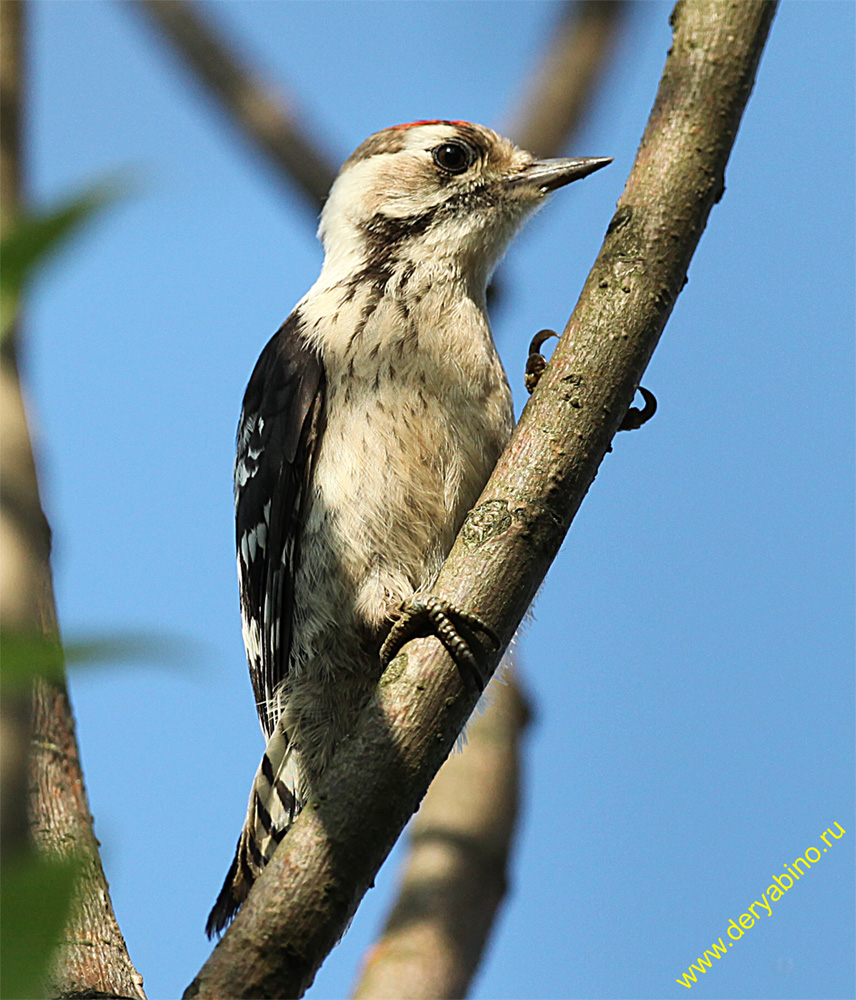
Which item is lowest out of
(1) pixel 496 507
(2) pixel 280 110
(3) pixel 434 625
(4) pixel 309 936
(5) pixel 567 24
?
(4) pixel 309 936

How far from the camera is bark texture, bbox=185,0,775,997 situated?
2.09m

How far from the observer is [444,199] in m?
4.04

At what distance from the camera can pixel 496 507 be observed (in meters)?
2.57

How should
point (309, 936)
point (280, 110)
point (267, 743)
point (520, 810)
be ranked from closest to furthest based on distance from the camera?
point (309, 936)
point (267, 743)
point (520, 810)
point (280, 110)

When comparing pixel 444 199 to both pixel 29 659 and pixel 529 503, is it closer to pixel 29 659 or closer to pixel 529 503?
pixel 529 503

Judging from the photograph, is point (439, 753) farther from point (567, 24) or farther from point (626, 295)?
point (567, 24)

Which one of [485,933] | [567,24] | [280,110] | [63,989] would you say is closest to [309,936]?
[63,989]

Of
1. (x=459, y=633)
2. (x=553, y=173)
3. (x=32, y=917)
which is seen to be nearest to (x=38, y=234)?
(x=32, y=917)

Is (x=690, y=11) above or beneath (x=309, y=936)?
above

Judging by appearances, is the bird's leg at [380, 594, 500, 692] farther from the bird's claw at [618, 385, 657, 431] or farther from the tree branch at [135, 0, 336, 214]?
the tree branch at [135, 0, 336, 214]

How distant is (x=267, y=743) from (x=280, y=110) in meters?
3.65

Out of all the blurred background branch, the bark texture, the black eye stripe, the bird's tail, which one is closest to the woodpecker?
the bird's tail

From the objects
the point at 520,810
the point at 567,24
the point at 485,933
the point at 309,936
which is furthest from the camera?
the point at 567,24

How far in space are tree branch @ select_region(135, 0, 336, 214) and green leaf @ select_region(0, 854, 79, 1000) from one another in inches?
201
